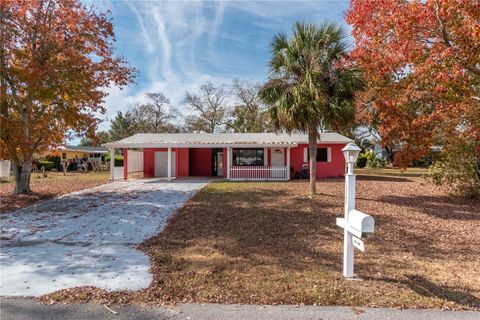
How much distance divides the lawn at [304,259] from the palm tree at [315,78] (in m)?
3.22

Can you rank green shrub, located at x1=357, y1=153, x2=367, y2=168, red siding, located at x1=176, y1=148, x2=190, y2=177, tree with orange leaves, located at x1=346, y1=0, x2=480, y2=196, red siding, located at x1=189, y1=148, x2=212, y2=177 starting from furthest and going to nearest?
green shrub, located at x1=357, y1=153, x2=367, y2=168, red siding, located at x1=189, y1=148, x2=212, y2=177, red siding, located at x1=176, y1=148, x2=190, y2=177, tree with orange leaves, located at x1=346, y1=0, x2=480, y2=196

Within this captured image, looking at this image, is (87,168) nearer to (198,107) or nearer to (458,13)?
(198,107)

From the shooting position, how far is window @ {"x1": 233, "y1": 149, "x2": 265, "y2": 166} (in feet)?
75.4

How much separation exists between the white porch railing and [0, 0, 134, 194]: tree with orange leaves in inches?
376

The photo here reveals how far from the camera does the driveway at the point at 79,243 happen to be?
15.9ft

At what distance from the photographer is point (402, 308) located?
155 inches

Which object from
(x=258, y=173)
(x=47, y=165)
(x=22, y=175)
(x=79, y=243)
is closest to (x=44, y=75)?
(x=22, y=175)

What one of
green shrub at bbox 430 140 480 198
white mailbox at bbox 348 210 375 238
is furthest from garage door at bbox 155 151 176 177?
white mailbox at bbox 348 210 375 238

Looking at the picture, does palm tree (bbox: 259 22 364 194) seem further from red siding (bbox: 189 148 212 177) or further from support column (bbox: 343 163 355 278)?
red siding (bbox: 189 148 212 177)

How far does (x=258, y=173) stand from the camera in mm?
21438

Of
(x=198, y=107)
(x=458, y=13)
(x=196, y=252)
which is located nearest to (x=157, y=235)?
(x=196, y=252)

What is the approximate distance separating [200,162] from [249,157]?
4.33 meters

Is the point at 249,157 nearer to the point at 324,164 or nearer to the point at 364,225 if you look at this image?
the point at 324,164

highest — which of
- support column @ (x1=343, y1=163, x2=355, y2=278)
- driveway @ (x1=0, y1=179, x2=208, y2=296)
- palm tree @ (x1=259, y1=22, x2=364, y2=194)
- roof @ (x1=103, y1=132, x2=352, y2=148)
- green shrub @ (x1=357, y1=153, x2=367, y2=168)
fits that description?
palm tree @ (x1=259, y1=22, x2=364, y2=194)
